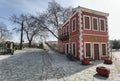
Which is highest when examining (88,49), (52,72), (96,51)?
(88,49)

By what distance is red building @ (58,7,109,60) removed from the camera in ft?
57.4

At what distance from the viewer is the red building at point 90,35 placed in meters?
17.5

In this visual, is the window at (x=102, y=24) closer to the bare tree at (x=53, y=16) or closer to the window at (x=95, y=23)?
the window at (x=95, y=23)

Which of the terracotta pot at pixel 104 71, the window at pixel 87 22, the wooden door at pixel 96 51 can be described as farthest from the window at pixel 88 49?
the terracotta pot at pixel 104 71

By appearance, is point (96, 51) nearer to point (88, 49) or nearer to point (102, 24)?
point (88, 49)

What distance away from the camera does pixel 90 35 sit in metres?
18.2

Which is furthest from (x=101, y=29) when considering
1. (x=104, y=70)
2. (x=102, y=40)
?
(x=104, y=70)

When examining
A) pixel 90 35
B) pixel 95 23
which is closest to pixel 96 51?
pixel 90 35

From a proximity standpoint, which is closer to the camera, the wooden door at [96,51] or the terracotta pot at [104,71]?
the terracotta pot at [104,71]

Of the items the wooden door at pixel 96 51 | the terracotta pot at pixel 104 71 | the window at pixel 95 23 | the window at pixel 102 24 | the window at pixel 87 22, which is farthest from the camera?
the window at pixel 102 24

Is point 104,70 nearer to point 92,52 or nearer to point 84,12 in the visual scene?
point 92,52

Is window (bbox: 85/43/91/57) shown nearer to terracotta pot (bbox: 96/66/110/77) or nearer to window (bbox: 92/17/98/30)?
window (bbox: 92/17/98/30)

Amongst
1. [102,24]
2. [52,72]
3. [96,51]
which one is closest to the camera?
[52,72]

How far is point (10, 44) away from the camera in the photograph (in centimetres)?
3294
